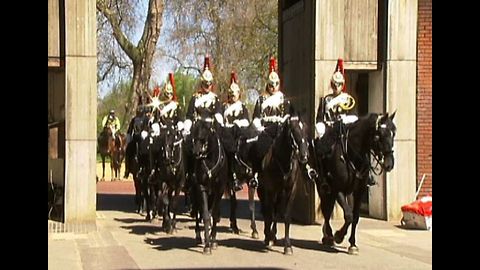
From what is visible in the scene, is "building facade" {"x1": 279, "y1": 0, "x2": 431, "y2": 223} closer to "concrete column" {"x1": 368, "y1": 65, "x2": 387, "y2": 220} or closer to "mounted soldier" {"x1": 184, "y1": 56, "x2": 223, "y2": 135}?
"concrete column" {"x1": 368, "y1": 65, "x2": 387, "y2": 220}

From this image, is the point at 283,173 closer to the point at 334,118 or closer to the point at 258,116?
the point at 334,118

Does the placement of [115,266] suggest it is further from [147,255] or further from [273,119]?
[273,119]

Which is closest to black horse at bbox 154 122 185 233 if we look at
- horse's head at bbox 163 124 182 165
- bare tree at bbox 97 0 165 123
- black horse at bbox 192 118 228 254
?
horse's head at bbox 163 124 182 165

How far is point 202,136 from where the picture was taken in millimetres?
12906

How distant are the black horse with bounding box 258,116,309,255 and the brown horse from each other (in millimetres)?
20819

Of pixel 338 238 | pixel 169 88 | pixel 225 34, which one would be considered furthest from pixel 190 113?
pixel 225 34

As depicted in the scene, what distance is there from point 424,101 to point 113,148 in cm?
1871

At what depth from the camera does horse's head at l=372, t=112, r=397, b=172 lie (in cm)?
1235

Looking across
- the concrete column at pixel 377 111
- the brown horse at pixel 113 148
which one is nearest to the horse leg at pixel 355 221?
the concrete column at pixel 377 111

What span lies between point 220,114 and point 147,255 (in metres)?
2.51

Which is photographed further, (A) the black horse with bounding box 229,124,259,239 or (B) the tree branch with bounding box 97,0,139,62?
(B) the tree branch with bounding box 97,0,139,62

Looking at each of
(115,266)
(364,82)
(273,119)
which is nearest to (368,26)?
(364,82)

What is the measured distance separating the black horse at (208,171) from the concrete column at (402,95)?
5.22 m

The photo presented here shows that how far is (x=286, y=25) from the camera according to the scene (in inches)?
792
